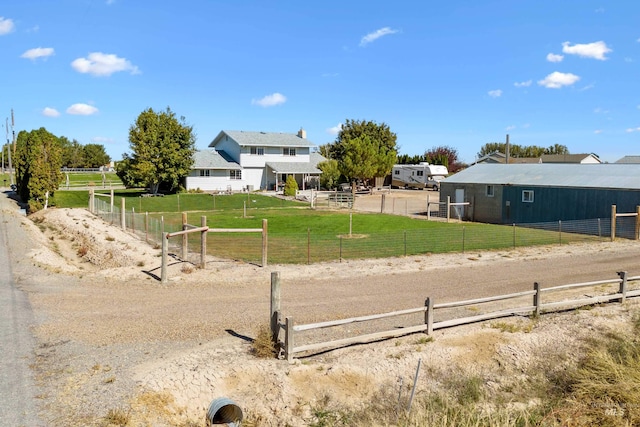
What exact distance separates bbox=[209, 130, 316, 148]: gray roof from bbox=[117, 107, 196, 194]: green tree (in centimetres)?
987

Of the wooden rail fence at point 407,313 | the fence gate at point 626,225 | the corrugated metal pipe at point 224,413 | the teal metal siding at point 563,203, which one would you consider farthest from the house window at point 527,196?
the corrugated metal pipe at point 224,413

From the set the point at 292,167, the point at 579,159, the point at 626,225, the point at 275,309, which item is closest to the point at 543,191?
the point at 626,225

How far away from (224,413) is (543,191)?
2964cm

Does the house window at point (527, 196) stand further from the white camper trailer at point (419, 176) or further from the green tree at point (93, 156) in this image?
the green tree at point (93, 156)

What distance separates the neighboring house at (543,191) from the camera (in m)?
29.6

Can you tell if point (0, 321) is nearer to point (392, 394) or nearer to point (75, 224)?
point (392, 394)

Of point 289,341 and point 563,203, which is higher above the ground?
point 563,203

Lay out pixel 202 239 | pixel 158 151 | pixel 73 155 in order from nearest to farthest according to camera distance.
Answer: pixel 202 239 < pixel 158 151 < pixel 73 155

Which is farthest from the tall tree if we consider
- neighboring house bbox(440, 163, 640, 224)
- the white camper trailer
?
neighboring house bbox(440, 163, 640, 224)

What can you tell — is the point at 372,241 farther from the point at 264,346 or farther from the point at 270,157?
the point at 270,157

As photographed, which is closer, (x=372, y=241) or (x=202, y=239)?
(x=202, y=239)

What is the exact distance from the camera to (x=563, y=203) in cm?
3188

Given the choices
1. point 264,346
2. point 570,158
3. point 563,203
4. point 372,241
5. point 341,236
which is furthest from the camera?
point 570,158

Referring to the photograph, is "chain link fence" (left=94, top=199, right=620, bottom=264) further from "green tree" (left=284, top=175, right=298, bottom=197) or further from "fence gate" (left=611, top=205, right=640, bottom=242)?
"green tree" (left=284, top=175, right=298, bottom=197)
